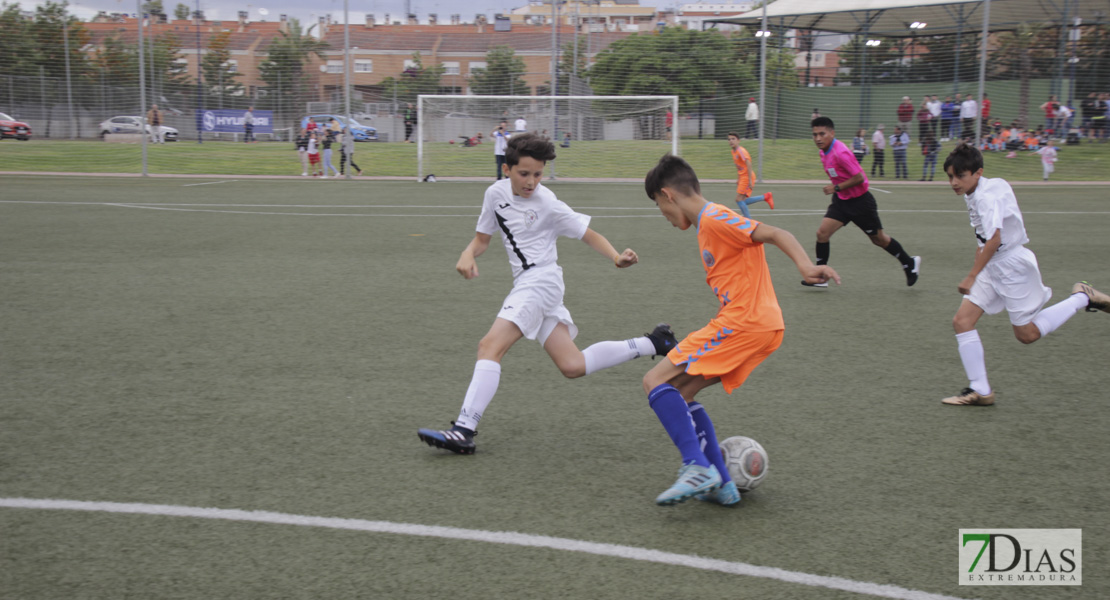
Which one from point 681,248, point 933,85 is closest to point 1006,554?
point 681,248

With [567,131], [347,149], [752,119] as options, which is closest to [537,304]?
[752,119]

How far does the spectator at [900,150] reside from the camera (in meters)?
27.4

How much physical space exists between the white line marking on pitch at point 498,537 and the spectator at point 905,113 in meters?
29.2

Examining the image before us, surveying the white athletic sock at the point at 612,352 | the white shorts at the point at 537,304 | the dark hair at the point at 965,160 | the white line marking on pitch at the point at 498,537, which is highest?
the dark hair at the point at 965,160

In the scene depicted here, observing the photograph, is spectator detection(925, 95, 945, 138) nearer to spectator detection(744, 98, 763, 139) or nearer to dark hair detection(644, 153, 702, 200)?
→ spectator detection(744, 98, 763, 139)

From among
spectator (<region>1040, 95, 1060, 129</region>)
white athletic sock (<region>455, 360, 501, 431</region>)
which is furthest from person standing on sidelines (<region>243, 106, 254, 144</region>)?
white athletic sock (<region>455, 360, 501, 431</region>)

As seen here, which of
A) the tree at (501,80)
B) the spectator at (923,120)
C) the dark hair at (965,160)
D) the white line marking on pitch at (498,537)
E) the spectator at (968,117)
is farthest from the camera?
the tree at (501,80)

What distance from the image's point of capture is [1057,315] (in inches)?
221

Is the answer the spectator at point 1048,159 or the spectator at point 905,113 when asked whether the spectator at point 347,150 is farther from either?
the spectator at point 1048,159

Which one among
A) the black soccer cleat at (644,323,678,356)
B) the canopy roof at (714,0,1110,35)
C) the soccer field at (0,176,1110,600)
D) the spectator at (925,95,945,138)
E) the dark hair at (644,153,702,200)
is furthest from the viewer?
the canopy roof at (714,0,1110,35)

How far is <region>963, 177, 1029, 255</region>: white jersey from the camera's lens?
17.7 ft

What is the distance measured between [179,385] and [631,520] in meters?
3.49

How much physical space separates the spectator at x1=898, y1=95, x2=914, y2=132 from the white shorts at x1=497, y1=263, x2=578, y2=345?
27909 mm

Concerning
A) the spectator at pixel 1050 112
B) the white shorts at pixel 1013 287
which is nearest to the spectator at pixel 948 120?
the spectator at pixel 1050 112
